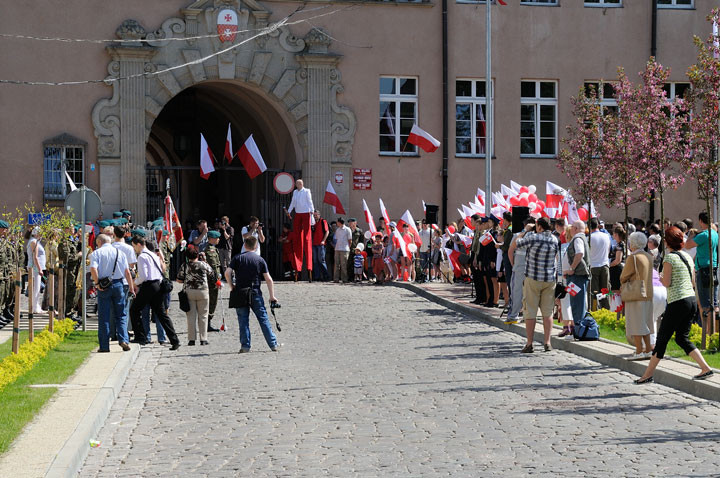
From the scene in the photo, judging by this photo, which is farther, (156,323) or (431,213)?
(431,213)

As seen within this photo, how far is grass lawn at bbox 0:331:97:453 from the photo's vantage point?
9477mm

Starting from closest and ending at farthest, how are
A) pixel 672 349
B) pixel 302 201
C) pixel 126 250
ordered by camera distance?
pixel 672 349, pixel 126 250, pixel 302 201

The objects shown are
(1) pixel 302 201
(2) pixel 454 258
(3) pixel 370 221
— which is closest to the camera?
(2) pixel 454 258

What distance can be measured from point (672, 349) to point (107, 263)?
7443 mm

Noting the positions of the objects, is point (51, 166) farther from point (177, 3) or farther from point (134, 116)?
point (177, 3)

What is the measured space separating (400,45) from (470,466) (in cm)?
2669

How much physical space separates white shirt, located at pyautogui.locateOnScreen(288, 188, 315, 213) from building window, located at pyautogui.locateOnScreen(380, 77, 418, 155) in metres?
3.62

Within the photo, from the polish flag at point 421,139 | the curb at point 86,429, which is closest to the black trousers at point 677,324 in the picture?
the curb at point 86,429

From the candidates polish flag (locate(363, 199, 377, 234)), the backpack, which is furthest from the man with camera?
polish flag (locate(363, 199, 377, 234))

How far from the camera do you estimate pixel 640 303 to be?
14008 mm

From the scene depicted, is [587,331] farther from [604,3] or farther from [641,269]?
[604,3]

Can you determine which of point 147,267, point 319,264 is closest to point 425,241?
point 319,264

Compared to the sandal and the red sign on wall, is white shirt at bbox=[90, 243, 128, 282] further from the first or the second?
the red sign on wall

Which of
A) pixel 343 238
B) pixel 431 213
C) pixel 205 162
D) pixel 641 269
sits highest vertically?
pixel 205 162
